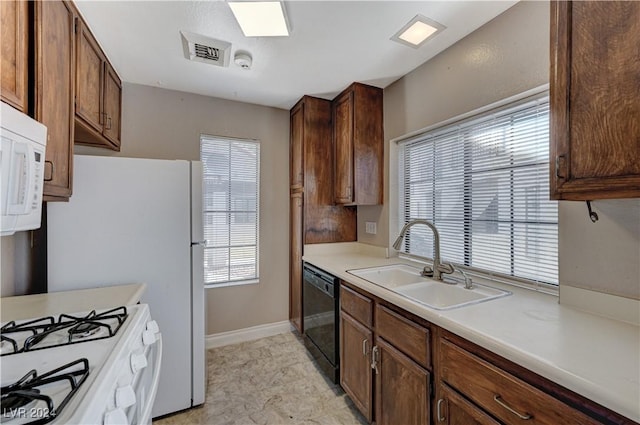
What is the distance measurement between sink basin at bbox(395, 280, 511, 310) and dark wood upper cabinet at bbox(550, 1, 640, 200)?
0.68 meters

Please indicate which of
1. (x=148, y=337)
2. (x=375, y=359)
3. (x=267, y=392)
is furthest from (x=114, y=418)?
(x=267, y=392)

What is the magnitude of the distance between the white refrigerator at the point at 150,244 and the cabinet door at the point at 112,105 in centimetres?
59

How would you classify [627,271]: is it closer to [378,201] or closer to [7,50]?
[378,201]

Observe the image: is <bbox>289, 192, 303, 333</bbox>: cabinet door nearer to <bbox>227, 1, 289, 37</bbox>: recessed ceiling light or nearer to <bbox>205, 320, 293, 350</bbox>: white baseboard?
<bbox>205, 320, 293, 350</bbox>: white baseboard

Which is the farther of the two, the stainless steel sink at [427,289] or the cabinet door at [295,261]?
the cabinet door at [295,261]

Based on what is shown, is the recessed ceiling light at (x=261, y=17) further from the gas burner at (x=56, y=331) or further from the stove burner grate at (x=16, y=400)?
the stove burner grate at (x=16, y=400)

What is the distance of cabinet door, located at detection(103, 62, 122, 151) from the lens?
1.98 meters


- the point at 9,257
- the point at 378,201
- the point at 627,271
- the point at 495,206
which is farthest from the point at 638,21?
the point at 9,257

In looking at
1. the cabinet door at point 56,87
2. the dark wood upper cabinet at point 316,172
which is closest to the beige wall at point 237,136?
the dark wood upper cabinet at point 316,172

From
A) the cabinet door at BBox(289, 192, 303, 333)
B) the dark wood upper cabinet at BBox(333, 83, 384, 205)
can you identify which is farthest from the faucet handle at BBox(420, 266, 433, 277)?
the cabinet door at BBox(289, 192, 303, 333)

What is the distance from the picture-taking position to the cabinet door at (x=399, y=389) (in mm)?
1234

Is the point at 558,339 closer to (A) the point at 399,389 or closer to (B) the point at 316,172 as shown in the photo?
(A) the point at 399,389

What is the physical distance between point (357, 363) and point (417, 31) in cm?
216

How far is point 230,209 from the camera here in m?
2.81
